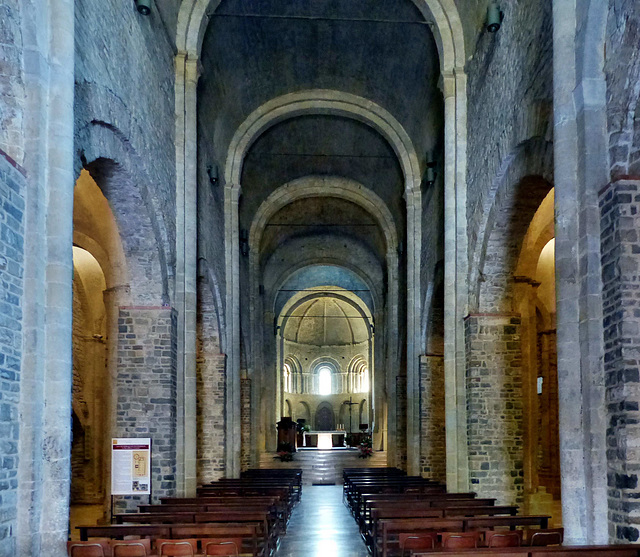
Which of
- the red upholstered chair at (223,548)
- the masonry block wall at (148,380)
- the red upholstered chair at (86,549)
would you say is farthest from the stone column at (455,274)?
the red upholstered chair at (86,549)

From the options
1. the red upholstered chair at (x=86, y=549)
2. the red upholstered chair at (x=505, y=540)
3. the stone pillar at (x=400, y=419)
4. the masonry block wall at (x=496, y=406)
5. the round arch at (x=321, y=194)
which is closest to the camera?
the red upholstered chair at (x=86, y=549)

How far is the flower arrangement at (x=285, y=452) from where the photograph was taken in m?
31.5

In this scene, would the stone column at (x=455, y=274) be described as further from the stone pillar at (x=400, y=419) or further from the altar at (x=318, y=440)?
the altar at (x=318, y=440)

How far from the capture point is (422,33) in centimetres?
1761

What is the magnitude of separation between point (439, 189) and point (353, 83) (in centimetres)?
506

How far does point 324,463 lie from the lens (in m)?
30.8

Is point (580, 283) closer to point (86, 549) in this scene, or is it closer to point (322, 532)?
point (86, 549)

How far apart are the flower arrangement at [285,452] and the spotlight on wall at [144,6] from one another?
73.1ft

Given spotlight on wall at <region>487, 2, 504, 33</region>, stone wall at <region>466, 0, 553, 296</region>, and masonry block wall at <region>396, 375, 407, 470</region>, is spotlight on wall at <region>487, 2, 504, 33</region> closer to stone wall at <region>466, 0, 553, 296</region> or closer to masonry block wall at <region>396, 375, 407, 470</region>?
stone wall at <region>466, 0, 553, 296</region>

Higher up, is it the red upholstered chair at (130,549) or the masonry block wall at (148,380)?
the masonry block wall at (148,380)

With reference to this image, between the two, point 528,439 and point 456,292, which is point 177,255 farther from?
point 528,439

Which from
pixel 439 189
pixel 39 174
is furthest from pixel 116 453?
pixel 439 189

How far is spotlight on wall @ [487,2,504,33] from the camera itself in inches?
494

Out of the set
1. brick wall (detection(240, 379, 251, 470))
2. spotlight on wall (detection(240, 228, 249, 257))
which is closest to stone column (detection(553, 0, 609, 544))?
spotlight on wall (detection(240, 228, 249, 257))
